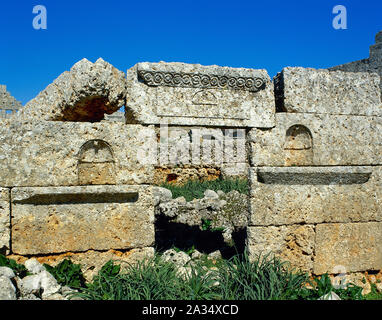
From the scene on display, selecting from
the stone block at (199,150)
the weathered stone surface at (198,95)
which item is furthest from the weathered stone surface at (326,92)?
the stone block at (199,150)

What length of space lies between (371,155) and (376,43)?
1169cm

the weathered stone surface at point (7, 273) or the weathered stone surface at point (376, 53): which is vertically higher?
the weathered stone surface at point (376, 53)

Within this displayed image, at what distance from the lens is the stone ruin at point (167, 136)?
349 centimetres

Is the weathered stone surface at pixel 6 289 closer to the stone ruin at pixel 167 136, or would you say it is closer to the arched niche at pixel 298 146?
the stone ruin at pixel 167 136

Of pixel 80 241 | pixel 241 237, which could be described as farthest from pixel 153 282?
pixel 241 237

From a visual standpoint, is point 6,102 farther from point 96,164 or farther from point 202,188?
point 96,164

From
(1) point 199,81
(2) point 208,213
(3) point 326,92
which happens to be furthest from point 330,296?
(2) point 208,213

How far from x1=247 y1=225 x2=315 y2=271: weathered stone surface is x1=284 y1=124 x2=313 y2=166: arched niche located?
78cm

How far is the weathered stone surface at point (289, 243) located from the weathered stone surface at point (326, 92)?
1422 millimetres

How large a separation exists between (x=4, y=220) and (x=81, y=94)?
1.49 meters

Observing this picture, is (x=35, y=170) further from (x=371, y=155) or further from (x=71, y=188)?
(x=371, y=155)

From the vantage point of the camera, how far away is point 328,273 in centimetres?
402

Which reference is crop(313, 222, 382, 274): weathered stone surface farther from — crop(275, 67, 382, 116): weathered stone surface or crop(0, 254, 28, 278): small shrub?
crop(0, 254, 28, 278): small shrub

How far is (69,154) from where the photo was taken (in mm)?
3541
